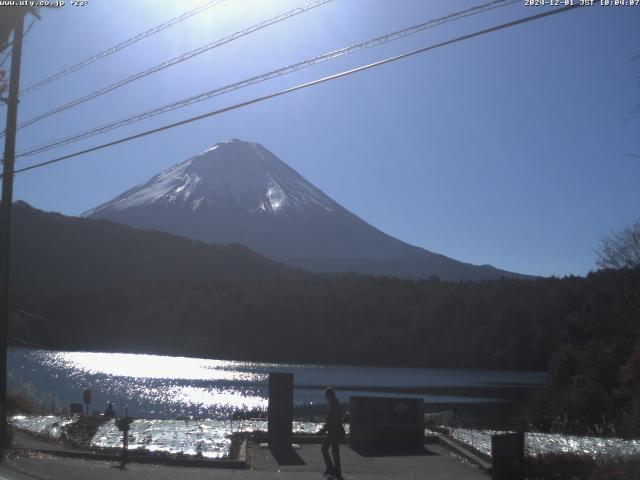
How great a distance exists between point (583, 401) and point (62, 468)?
20642 millimetres

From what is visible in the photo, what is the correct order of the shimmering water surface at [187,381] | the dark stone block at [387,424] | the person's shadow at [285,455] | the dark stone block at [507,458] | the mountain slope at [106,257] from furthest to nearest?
1. the mountain slope at [106,257]
2. the shimmering water surface at [187,381]
3. the dark stone block at [387,424]
4. the person's shadow at [285,455]
5. the dark stone block at [507,458]

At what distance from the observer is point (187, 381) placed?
56906 millimetres

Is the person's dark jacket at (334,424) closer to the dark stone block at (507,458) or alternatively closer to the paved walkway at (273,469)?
the paved walkway at (273,469)

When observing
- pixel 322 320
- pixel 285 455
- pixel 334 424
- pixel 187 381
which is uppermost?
pixel 322 320

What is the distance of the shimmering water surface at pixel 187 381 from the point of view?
41688 millimetres

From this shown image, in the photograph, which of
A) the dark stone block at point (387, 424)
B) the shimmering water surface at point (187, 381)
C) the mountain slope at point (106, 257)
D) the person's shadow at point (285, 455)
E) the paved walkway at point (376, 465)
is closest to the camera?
the paved walkway at point (376, 465)

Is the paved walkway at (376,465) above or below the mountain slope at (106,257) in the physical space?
below

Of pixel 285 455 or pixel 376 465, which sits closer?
pixel 376 465

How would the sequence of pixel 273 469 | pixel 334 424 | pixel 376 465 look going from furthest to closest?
pixel 376 465 < pixel 273 469 < pixel 334 424

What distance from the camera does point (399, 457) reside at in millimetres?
13992

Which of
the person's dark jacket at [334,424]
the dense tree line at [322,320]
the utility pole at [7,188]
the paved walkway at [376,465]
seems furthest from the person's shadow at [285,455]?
the dense tree line at [322,320]

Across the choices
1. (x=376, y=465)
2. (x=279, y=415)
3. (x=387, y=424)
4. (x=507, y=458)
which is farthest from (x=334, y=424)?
(x=387, y=424)

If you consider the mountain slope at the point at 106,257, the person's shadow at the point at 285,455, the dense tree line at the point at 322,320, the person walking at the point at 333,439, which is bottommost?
the person's shadow at the point at 285,455

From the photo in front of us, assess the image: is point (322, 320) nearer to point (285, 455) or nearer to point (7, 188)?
point (7, 188)
